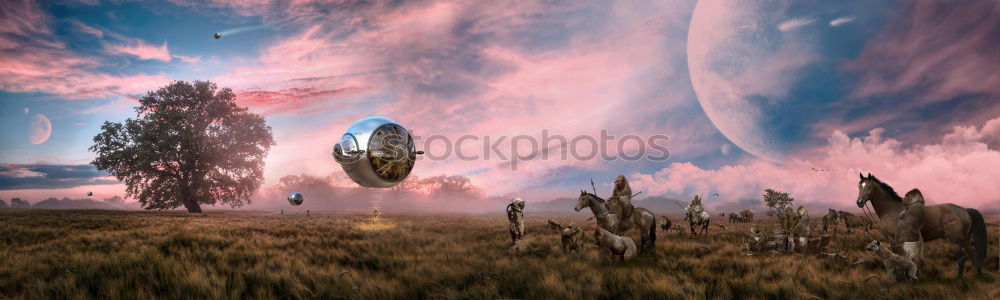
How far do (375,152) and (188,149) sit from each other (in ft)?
113

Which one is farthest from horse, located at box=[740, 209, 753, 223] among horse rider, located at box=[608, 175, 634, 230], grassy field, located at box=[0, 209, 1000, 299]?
horse rider, located at box=[608, 175, 634, 230]

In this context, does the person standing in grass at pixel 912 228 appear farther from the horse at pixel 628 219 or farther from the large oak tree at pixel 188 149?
the large oak tree at pixel 188 149

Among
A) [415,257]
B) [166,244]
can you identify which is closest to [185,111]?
[166,244]

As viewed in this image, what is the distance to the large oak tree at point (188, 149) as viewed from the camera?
32.4 metres

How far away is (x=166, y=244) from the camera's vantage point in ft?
36.5

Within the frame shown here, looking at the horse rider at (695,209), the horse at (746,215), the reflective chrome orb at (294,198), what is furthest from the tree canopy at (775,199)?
the reflective chrome orb at (294,198)

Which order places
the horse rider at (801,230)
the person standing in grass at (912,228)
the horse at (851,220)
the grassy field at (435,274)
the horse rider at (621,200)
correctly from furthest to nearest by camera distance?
the horse at (851,220), the horse rider at (801,230), the horse rider at (621,200), the person standing in grass at (912,228), the grassy field at (435,274)

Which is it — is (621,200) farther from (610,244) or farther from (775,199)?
(775,199)

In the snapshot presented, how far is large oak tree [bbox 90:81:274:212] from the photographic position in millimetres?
32438

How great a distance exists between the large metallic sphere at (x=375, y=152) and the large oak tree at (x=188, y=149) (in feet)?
108

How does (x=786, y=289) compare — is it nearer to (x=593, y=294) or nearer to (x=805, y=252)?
(x=593, y=294)

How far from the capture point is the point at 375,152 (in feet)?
28.2

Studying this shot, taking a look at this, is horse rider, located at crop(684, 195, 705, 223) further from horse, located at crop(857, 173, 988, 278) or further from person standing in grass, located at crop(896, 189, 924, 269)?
person standing in grass, located at crop(896, 189, 924, 269)

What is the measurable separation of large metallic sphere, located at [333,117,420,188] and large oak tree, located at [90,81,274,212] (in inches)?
1296
